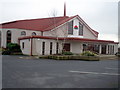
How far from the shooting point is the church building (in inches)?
878

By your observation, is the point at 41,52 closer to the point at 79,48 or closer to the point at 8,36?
the point at 79,48

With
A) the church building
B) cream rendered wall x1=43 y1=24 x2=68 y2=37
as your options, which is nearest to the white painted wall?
the church building

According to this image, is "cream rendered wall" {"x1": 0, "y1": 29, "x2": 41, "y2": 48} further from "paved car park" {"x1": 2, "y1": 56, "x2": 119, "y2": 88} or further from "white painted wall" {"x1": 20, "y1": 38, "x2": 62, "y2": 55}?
"paved car park" {"x1": 2, "y1": 56, "x2": 119, "y2": 88}

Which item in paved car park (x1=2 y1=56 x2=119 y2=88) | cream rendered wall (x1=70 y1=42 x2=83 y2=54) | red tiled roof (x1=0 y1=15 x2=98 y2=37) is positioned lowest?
paved car park (x1=2 y1=56 x2=119 y2=88)

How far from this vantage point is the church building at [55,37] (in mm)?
22312

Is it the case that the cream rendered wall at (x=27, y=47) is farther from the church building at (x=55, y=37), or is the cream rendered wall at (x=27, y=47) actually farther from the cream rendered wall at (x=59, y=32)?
the cream rendered wall at (x=59, y=32)

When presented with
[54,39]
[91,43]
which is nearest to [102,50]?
[91,43]

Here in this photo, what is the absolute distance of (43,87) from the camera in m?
5.14

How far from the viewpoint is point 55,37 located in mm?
23609

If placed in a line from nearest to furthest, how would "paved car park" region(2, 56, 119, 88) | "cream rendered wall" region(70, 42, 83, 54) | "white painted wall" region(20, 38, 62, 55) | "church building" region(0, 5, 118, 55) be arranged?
1. "paved car park" region(2, 56, 119, 88)
2. "white painted wall" region(20, 38, 62, 55)
3. "church building" region(0, 5, 118, 55)
4. "cream rendered wall" region(70, 42, 83, 54)

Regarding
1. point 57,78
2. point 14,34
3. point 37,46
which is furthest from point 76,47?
point 57,78

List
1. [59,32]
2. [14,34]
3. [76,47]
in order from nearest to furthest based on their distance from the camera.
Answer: [76,47], [59,32], [14,34]

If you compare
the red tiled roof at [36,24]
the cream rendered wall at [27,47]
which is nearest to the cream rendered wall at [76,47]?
the red tiled roof at [36,24]

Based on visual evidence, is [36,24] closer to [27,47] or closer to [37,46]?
[27,47]
